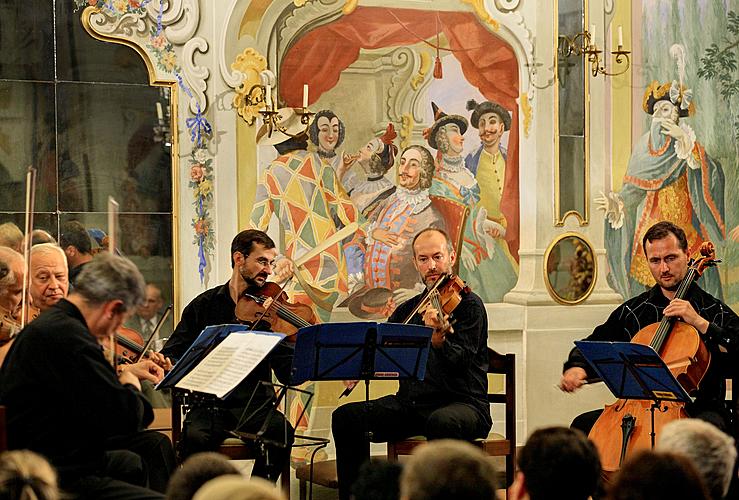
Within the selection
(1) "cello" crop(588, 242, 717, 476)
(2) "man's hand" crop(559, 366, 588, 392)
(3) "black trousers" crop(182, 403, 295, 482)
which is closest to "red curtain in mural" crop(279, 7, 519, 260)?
(2) "man's hand" crop(559, 366, 588, 392)

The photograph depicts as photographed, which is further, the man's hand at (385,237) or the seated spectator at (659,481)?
the man's hand at (385,237)

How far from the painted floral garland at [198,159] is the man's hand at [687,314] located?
284 cm

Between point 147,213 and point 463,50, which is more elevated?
point 463,50

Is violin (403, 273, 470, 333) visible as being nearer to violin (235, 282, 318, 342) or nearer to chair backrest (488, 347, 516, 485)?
chair backrest (488, 347, 516, 485)

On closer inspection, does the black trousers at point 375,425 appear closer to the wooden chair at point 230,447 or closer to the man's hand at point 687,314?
the wooden chair at point 230,447

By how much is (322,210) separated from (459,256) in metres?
1.02

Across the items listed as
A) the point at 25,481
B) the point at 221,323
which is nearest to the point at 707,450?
the point at 25,481

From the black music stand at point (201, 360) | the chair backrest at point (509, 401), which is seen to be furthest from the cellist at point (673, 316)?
the black music stand at point (201, 360)

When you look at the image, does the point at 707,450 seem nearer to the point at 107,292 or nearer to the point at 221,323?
the point at 107,292

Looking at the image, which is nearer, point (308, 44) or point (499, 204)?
point (308, 44)

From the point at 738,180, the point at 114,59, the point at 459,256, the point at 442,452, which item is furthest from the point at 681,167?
the point at 442,452

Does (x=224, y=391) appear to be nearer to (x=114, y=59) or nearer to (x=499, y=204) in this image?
(x=114, y=59)

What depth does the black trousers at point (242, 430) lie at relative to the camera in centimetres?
542

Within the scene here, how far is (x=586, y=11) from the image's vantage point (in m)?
7.57
